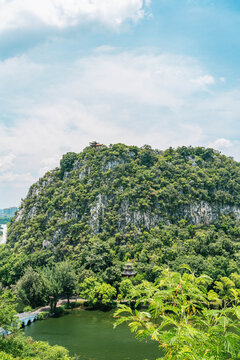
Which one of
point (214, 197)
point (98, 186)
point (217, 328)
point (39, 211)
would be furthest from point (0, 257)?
point (217, 328)

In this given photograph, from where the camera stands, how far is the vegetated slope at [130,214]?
3175 cm

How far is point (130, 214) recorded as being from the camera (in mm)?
39719

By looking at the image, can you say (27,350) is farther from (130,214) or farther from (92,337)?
(130,214)

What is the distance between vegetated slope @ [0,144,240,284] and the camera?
104 ft

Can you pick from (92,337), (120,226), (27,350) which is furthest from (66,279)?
(27,350)

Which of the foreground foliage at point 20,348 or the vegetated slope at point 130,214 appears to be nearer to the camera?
the foreground foliage at point 20,348

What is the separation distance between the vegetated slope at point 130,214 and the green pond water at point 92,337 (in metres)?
5.74

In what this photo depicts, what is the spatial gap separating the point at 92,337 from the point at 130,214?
2159cm

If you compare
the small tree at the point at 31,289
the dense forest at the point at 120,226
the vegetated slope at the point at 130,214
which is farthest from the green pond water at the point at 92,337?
the vegetated slope at the point at 130,214

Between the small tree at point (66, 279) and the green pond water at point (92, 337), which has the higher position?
the small tree at point (66, 279)

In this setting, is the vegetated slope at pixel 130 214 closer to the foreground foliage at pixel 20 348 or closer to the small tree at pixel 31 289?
the small tree at pixel 31 289

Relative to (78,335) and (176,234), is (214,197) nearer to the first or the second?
(176,234)

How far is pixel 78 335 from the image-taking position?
2027 cm

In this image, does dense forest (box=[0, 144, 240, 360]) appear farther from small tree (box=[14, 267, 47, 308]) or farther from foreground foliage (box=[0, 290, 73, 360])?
foreground foliage (box=[0, 290, 73, 360])
